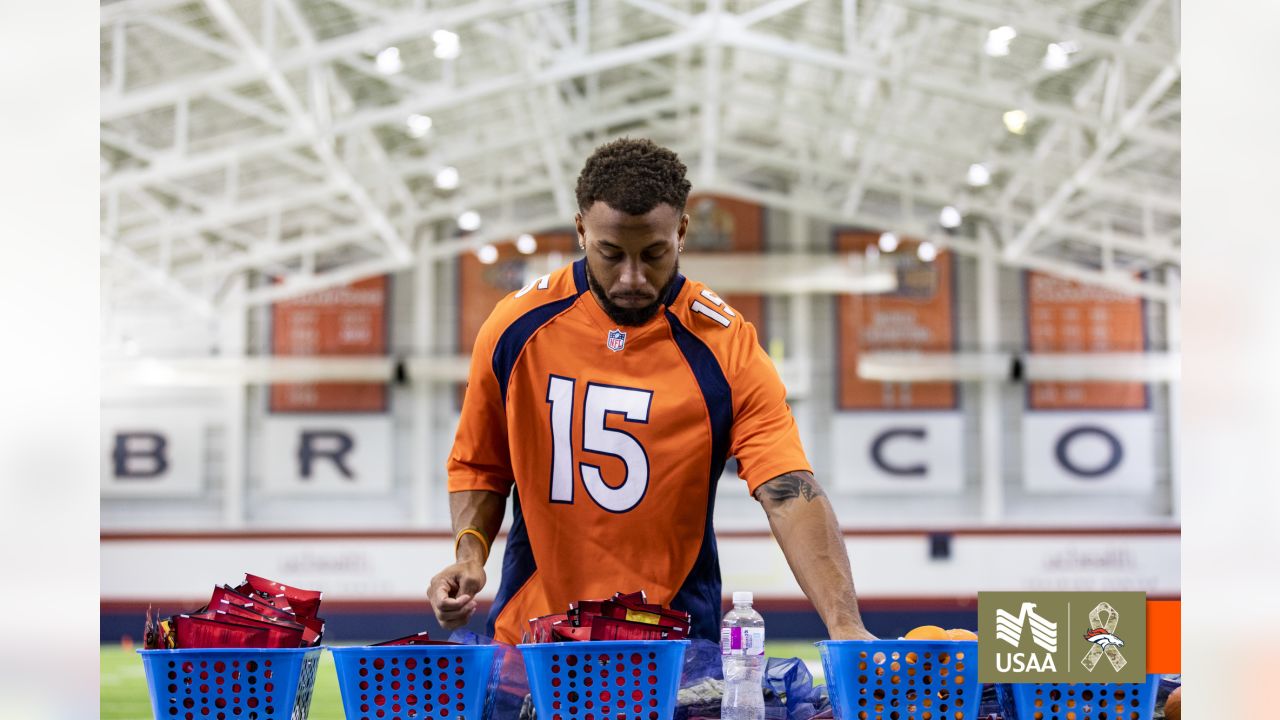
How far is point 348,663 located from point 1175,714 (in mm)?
1145

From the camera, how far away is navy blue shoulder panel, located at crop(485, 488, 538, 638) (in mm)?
2529

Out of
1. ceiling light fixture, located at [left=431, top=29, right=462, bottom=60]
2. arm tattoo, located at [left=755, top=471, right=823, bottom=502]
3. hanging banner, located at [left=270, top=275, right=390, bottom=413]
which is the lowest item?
arm tattoo, located at [left=755, top=471, right=823, bottom=502]

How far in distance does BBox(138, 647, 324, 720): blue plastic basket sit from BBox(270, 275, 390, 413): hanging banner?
1644 cm

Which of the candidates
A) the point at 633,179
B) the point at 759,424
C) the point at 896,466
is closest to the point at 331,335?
the point at 896,466

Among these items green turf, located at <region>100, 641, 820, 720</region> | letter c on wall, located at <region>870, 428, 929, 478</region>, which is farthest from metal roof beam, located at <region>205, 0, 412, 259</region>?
letter c on wall, located at <region>870, 428, 929, 478</region>

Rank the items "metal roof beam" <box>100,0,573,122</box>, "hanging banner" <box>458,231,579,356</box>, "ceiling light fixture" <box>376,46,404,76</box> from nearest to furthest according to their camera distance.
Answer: "metal roof beam" <box>100,0,573,122</box> → "ceiling light fixture" <box>376,46,404,76</box> → "hanging banner" <box>458,231,579,356</box>

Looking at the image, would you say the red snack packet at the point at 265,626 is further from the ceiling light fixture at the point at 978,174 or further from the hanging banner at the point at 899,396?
the hanging banner at the point at 899,396

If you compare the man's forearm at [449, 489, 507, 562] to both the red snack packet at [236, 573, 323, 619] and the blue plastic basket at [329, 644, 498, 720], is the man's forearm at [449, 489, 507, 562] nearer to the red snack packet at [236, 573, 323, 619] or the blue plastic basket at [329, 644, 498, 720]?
the red snack packet at [236, 573, 323, 619]

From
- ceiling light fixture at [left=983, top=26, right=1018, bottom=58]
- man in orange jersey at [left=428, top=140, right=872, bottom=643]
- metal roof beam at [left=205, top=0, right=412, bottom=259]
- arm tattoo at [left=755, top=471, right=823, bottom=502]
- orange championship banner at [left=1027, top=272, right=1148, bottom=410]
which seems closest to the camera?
arm tattoo at [left=755, top=471, right=823, bottom=502]

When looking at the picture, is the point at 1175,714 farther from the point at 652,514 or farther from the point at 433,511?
the point at 433,511

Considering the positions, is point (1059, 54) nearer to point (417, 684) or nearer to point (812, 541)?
point (812, 541)

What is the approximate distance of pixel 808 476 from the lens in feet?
7.52

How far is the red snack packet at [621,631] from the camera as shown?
1.79 metres

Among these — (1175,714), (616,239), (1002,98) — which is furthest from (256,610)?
(1002,98)
